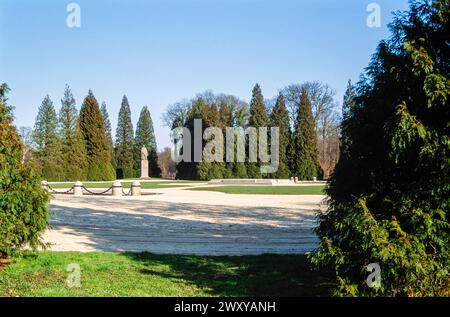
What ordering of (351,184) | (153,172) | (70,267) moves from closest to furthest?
(351,184) → (70,267) → (153,172)

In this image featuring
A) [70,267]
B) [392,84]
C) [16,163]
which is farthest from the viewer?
[16,163]

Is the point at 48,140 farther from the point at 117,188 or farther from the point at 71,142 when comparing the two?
the point at 117,188

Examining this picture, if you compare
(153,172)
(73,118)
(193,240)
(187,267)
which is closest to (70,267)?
(187,267)

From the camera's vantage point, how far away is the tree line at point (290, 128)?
188 feet

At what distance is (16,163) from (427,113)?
678cm

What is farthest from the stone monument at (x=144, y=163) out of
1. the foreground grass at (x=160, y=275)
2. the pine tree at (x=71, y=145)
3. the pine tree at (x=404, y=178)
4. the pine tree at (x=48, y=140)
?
the pine tree at (x=404, y=178)

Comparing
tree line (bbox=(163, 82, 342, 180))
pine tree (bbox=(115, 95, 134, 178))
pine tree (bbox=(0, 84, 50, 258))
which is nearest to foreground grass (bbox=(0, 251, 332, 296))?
pine tree (bbox=(0, 84, 50, 258))

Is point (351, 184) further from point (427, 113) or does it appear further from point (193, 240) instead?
point (193, 240)

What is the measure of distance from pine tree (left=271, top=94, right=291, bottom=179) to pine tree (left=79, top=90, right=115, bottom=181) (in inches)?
950

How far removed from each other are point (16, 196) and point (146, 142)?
226ft

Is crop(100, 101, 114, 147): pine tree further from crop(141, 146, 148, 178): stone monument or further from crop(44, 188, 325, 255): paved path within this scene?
crop(44, 188, 325, 255): paved path

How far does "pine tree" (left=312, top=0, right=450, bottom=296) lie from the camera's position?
433 cm

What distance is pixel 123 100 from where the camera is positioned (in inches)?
2977

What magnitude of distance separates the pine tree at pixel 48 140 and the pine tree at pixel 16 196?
51167 millimetres
